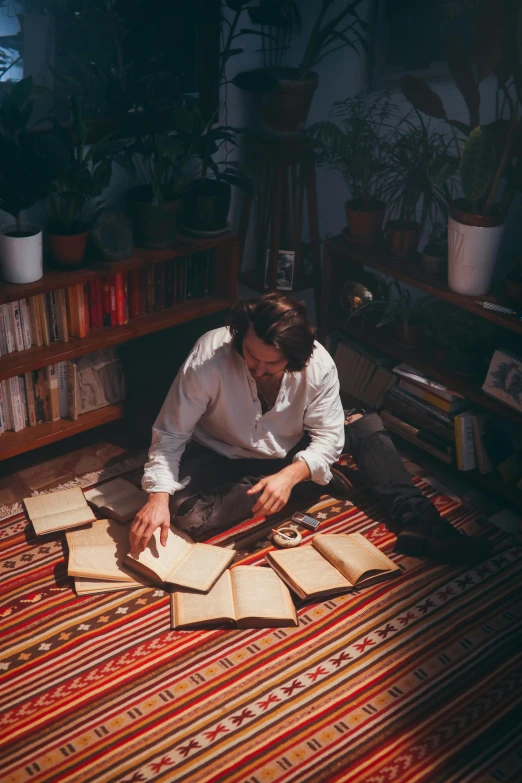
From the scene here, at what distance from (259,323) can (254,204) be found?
4.47 ft

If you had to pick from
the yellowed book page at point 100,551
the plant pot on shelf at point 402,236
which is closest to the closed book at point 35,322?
the yellowed book page at point 100,551

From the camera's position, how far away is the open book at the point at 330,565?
7.49 feet

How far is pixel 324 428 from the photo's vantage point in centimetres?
254

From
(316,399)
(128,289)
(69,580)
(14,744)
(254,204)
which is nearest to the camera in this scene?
(14,744)

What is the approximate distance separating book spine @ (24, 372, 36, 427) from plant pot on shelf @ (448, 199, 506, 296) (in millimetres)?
1575

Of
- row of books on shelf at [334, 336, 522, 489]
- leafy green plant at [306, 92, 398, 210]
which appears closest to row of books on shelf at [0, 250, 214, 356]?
leafy green plant at [306, 92, 398, 210]

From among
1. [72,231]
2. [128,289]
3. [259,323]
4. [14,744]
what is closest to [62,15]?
[72,231]

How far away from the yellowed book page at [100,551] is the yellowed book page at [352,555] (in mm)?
618

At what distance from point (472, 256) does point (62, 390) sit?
159cm

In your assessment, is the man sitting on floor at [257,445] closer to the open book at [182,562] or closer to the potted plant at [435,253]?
the open book at [182,562]

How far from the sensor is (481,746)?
6.21ft

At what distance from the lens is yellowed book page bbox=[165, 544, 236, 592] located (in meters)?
2.23

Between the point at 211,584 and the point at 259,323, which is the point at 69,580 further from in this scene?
the point at 259,323

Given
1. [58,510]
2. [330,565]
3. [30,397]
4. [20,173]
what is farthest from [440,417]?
[20,173]
